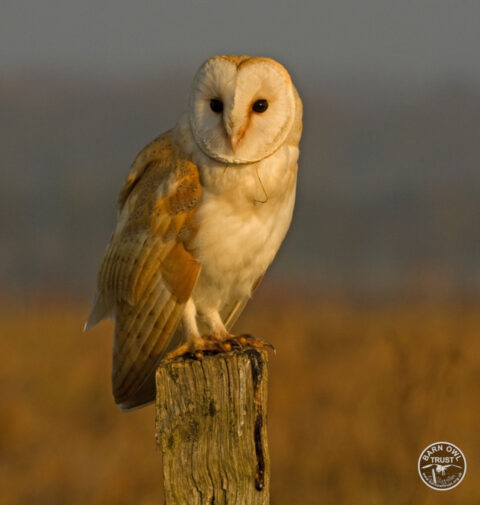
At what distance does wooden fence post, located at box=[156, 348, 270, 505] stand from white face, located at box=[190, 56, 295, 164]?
968mm

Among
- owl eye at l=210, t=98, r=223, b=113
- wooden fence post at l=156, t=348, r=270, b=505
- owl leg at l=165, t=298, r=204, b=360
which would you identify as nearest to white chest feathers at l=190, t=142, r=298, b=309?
Answer: owl leg at l=165, t=298, r=204, b=360

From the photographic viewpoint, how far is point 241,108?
347 cm

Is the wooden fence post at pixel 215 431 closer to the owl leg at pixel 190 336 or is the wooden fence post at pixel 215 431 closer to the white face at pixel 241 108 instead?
the owl leg at pixel 190 336

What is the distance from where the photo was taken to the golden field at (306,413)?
471cm

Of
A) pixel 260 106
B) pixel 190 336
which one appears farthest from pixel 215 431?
pixel 260 106

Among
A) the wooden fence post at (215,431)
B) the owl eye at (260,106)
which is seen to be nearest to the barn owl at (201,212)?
the owl eye at (260,106)

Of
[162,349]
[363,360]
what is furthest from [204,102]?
[363,360]

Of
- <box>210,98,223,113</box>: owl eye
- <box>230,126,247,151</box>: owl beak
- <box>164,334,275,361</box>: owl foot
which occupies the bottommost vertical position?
<box>164,334,275,361</box>: owl foot

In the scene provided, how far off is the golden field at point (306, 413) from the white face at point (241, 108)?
133cm

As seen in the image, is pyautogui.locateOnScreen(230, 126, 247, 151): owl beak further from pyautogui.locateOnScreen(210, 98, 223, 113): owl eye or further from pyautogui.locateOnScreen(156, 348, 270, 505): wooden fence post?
pyautogui.locateOnScreen(156, 348, 270, 505): wooden fence post

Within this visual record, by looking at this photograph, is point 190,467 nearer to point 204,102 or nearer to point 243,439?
point 243,439

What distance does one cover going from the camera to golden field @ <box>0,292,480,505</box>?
15.4 feet

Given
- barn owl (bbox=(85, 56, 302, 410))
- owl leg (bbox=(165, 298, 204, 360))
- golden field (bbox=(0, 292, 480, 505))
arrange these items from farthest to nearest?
golden field (bbox=(0, 292, 480, 505)) < owl leg (bbox=(165, 298, 204, 360)) < barn owl (bbox=(85, 56, 302, 410))

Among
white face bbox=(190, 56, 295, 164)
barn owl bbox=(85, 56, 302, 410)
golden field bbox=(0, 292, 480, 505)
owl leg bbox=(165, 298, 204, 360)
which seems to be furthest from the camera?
golden field bbox=(0, 292, 480, 505)
